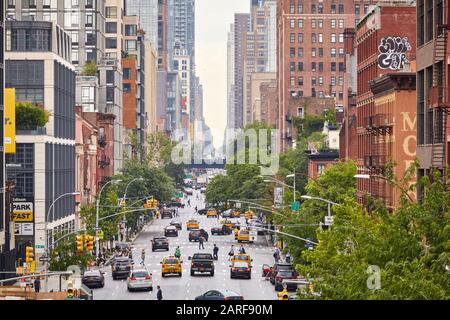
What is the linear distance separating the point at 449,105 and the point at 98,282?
33176 mm

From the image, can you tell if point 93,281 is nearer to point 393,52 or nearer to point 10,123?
point 10,123

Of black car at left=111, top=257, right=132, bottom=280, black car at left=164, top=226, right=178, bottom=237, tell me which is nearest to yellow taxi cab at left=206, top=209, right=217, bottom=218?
black car at left=164, top=226, right=178, bottom=237

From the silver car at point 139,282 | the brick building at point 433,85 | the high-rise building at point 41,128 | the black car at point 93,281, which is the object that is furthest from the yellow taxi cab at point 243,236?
the brick building at point 433,85

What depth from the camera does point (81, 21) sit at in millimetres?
180750

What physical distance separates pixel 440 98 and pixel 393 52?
40506 millimetres

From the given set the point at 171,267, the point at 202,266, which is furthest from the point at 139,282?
the point at 202,266

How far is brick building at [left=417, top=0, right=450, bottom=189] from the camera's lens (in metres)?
49.1

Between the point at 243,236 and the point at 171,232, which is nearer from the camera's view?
the point at 243,236

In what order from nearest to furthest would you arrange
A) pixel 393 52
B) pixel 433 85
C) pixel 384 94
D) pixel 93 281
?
pixel 433 85, pixel 93 281, pixel 384 94, pixel 393 52

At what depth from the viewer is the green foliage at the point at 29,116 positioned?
102 m

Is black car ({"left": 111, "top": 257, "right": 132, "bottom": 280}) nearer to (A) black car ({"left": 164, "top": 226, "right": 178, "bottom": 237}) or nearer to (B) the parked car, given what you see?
(B) the parked car

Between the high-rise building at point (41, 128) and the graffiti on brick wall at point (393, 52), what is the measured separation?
30402mm

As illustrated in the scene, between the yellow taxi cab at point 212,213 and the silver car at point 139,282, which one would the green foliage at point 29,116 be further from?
the yellow taxi cab at point 212,213
